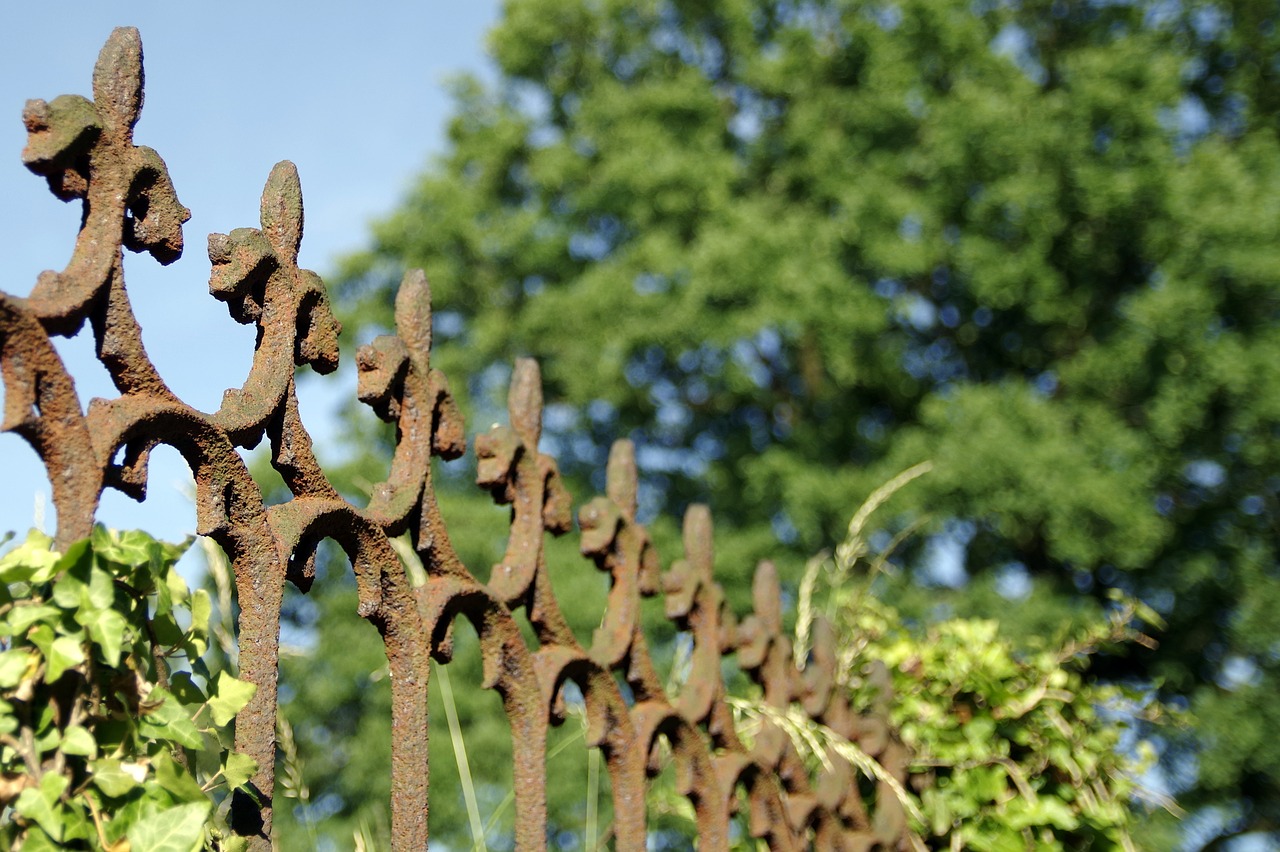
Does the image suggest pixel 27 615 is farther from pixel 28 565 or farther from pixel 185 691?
pixel 185 691

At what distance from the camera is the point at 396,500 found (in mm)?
1207

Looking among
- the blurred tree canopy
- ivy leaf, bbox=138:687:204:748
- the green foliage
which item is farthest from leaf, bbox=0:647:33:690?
the blurred tree canopy

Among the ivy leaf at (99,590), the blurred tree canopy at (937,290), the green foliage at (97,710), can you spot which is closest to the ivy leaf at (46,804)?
the green foliage at (97,710)

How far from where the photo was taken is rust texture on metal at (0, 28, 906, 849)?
881 mm

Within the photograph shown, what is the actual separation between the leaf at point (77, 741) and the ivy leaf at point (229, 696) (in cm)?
14

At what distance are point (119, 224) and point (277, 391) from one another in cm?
19

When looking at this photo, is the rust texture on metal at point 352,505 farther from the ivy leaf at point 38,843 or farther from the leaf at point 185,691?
the ivy leaf at point 38,843

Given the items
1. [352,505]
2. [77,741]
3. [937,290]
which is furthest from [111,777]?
[937,290]

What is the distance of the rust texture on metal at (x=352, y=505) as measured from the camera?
881 mm

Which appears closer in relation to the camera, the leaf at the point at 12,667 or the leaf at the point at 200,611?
the leaf at the point at 12,667

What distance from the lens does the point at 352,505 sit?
1.12 meters

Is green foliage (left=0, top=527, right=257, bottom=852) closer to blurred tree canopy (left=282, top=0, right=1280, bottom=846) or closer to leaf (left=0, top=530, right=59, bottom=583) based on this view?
leaf (left=0, top=530, right=59, bottom=583)

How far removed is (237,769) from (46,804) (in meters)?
0.18

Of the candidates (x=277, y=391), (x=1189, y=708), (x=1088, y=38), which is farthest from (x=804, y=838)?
(x=1088, y=38)
